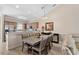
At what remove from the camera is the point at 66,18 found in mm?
1802

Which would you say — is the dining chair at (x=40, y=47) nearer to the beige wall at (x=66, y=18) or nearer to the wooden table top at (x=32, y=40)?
the wooden table top at (x=32, y=40)

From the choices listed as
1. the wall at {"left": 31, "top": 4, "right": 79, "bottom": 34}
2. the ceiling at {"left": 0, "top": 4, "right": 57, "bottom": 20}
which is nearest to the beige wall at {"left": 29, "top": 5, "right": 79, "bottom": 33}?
the wall at {"left": 31, "top": 4, "right": 79, "bottom": 34}

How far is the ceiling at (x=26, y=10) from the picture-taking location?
1.75m

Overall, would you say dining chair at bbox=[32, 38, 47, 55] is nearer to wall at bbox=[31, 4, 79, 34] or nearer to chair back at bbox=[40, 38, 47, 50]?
chair back at bbox=[40, 38, 47, 50]

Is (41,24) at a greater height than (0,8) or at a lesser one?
lesser

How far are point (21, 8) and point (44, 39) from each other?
0.77 m

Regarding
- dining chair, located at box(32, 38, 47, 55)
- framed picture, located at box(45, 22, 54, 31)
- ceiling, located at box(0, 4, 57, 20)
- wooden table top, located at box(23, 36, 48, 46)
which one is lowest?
dining chair, located at box(32, 38, 47, 55)

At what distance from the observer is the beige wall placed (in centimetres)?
179
